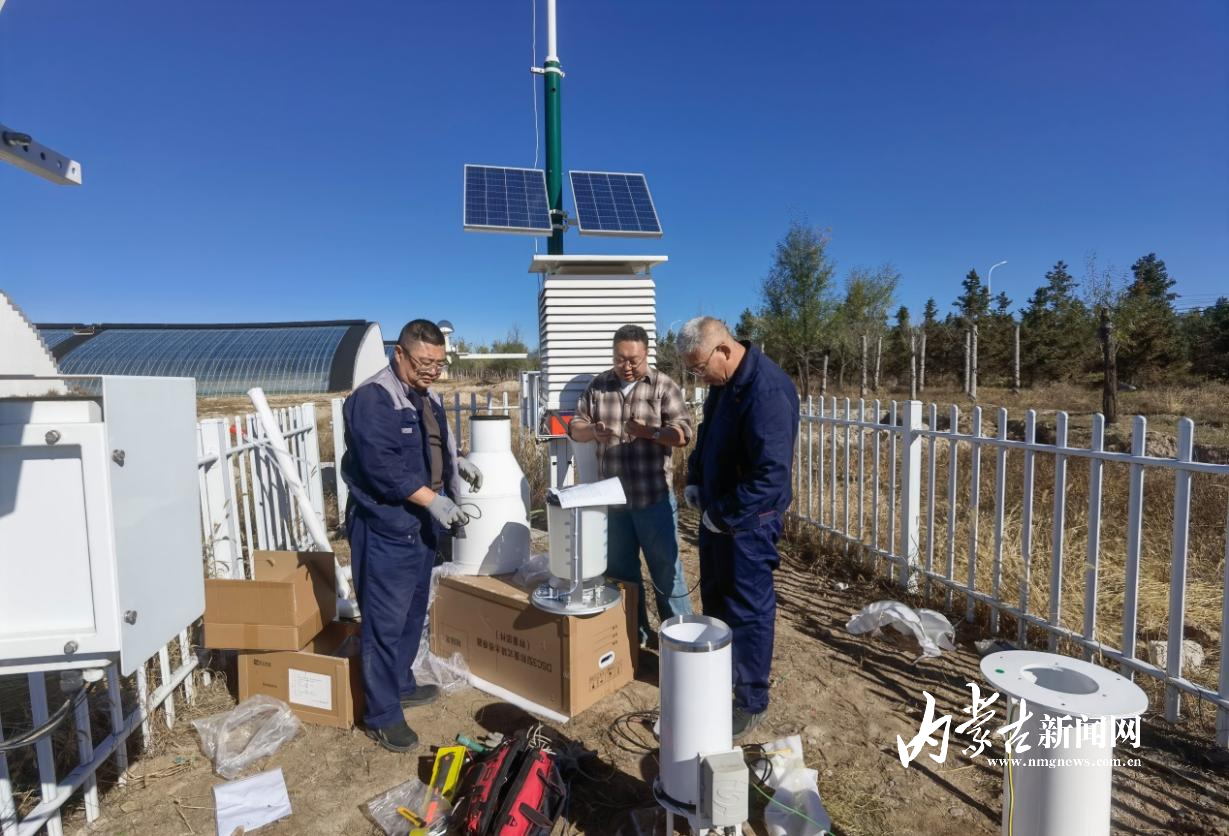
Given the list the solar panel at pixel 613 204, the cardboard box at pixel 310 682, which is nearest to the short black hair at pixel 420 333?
the cardboard box at pixel 310 682

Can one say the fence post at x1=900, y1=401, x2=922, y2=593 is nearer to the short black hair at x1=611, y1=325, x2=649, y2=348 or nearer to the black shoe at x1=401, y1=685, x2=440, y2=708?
the short black hair at x1=611, y1=325, x2=649, y2=348

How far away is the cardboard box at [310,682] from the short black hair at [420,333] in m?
1.47

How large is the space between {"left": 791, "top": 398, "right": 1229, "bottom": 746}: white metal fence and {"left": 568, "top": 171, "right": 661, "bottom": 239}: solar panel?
2.67 m

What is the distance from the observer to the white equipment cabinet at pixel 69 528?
1.50 metres

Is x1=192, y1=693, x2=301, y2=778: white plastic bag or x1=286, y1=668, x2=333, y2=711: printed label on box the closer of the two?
x1=192, y1=693, x2=301, y2=778: white plastic bag

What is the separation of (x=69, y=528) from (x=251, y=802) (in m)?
1.61

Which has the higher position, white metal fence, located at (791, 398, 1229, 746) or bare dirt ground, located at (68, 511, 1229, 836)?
white metal fence, located at (791, 398, 1229, 746)

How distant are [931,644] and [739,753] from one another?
2189 millimetres

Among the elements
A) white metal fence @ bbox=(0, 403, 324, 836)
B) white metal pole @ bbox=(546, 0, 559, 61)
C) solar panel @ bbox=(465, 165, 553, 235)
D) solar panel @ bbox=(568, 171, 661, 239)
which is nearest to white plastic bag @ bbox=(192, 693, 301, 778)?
white metal fence @ bbox=(0, 403, 324, 836)

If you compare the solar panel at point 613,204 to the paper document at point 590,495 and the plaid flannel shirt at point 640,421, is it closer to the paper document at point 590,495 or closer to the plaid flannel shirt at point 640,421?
the plaid flannel shirt at point 640,421

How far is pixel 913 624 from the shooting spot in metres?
3.74

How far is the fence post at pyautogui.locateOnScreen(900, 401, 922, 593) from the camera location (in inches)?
175

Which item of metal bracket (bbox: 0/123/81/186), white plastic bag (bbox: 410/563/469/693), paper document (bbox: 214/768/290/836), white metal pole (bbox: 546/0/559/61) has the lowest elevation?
paper document (bbox: 214/768/290/836)

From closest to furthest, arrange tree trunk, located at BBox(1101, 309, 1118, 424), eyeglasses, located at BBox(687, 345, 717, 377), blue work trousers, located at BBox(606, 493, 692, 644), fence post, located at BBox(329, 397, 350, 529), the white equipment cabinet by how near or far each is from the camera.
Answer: the white equipment cabinet, eyeglasses, located at BBox(687, 345, 717, 377), blue work trousers, located at BBox(606, 493, 692, 644), fence post, located at BBox(329, 397, 350, 529), tree trunk, located at BBox(1101, 309, 1118, 424)
